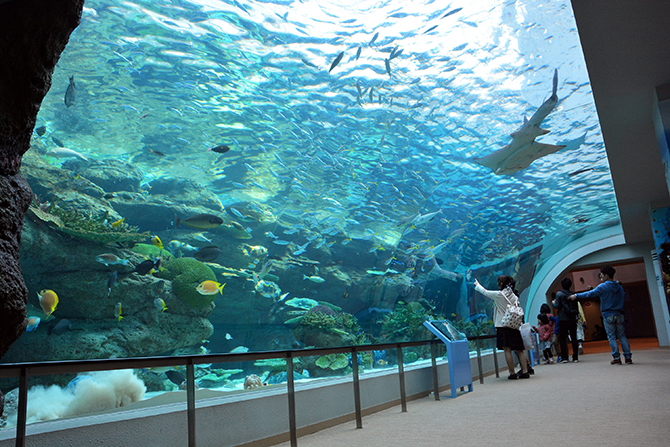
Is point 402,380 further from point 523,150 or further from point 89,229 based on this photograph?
point 523,150

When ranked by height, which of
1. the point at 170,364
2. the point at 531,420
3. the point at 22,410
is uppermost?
the point at 170,364

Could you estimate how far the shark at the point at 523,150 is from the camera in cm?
1185

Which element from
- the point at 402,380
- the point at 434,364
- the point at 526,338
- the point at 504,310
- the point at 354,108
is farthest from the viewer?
the point at 354,108

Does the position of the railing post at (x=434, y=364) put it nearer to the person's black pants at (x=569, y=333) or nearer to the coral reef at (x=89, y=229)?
the person's black pants at (x=569, y=333)

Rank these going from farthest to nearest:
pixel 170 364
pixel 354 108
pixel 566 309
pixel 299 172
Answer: pixel 299 172 < pixel 354 108 < pixel 566 309 < pixel 170 364

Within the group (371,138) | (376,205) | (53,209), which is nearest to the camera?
(53,209)

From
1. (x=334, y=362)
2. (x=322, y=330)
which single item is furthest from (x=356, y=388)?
(x=322, y=330)

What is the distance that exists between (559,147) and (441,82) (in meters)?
4.14

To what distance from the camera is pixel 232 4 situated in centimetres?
992

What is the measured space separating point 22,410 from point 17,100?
1532 mm

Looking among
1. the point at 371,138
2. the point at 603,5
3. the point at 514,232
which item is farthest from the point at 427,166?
the point at 603,5

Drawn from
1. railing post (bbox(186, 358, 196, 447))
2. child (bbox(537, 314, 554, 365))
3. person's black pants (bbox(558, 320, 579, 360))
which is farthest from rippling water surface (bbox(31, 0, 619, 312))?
railing post (bbox(186, 358, 196, 447))

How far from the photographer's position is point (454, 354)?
6672 millimetres

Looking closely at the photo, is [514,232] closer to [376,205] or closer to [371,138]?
[376,205]
